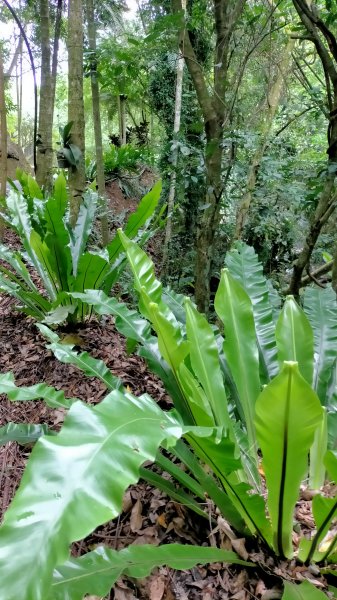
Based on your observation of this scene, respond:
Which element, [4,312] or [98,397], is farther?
[4,312]

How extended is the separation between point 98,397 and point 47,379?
0.43 meters

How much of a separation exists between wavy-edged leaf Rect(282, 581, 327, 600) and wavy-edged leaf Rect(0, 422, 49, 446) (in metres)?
0.88

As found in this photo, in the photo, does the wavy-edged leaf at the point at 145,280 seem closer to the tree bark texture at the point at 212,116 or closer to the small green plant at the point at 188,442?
the small green plant at the point at 188,442

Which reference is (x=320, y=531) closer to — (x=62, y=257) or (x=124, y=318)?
(x=124, y=318)

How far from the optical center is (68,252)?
102 inches

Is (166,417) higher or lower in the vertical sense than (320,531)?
higher

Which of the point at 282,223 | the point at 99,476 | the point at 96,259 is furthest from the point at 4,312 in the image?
the point at 282,223

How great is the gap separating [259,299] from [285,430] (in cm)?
95

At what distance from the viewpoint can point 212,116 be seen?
9.38 ft

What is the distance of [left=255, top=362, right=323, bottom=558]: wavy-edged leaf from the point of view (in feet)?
2.57

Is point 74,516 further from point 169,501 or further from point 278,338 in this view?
point 169,501

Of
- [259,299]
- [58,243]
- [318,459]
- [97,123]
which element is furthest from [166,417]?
[97,123]

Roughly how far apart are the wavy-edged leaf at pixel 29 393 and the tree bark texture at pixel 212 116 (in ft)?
6.07

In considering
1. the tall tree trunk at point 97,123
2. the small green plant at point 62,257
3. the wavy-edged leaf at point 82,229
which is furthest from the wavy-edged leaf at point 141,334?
the tall tree trunk at point 97,123
